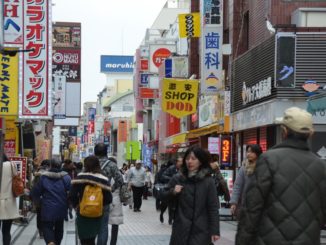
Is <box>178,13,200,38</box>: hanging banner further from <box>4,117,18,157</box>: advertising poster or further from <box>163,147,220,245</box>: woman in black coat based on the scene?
<box>163,147,220,245</box>: woman in black coat

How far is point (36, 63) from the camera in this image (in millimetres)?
18703

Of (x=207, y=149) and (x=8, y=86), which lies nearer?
→ (x=207, y=149)

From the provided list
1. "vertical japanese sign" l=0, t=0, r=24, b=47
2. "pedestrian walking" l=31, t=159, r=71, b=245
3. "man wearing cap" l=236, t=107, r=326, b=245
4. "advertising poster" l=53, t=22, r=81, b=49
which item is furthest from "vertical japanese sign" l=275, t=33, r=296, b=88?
"advertising poster" l=53, t=22, r=81, b=49

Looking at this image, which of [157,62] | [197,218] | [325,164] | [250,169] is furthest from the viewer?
[157,62]

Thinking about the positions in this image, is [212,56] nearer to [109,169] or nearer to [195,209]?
[109,169]

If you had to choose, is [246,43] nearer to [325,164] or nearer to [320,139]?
[320,139]

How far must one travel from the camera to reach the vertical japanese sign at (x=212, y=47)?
2711 centimetres

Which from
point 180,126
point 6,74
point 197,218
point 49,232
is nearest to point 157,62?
point 180,126

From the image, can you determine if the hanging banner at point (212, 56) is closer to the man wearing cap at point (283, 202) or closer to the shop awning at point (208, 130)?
the shop awning at point (208, 130)

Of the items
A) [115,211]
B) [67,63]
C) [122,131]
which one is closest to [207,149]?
[115,211]

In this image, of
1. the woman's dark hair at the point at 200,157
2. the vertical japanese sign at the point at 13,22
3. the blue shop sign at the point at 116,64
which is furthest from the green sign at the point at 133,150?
the blue shop sign at the point at 116,64

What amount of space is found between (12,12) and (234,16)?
12.3 m

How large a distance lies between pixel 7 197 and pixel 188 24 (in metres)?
23.7

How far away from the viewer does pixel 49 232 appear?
1163 centimetres
